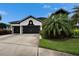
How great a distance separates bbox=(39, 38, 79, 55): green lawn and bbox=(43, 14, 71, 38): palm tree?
19cm

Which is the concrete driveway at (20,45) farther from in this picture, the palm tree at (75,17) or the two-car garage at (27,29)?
the palm tree at (75,17)

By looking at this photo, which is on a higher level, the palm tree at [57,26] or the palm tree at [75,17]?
the palm tree at [75,17]

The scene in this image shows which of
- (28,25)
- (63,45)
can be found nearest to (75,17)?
(63,45)

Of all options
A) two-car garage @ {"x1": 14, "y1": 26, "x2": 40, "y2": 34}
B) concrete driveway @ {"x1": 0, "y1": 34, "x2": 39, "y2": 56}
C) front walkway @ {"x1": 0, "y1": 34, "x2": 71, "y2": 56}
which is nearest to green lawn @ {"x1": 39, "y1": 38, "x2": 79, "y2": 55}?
front walkway @ {"x1": 0, "y1": 34, "x2": 71, "y2": 56}

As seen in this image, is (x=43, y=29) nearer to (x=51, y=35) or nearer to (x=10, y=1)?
(x=51, y=35)

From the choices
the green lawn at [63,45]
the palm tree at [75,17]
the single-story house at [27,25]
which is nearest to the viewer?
the green lawn at [63,45]

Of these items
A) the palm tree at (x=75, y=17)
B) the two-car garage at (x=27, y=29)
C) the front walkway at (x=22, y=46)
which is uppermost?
the palm tree at (x=75, y=17)

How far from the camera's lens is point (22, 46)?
34.2 ft

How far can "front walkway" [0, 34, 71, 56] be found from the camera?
10.2 m

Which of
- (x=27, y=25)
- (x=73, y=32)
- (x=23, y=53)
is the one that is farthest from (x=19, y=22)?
(x=73, y=32)

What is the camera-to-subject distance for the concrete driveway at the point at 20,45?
1022cm

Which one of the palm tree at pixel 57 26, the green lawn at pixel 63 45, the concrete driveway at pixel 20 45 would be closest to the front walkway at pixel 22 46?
the concrete driveway at pixel 20 45

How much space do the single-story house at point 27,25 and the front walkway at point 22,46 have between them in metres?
0.21

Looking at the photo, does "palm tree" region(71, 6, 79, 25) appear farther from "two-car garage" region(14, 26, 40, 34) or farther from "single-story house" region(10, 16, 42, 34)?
"two-car garage" region(14, 26, 40, 34)
